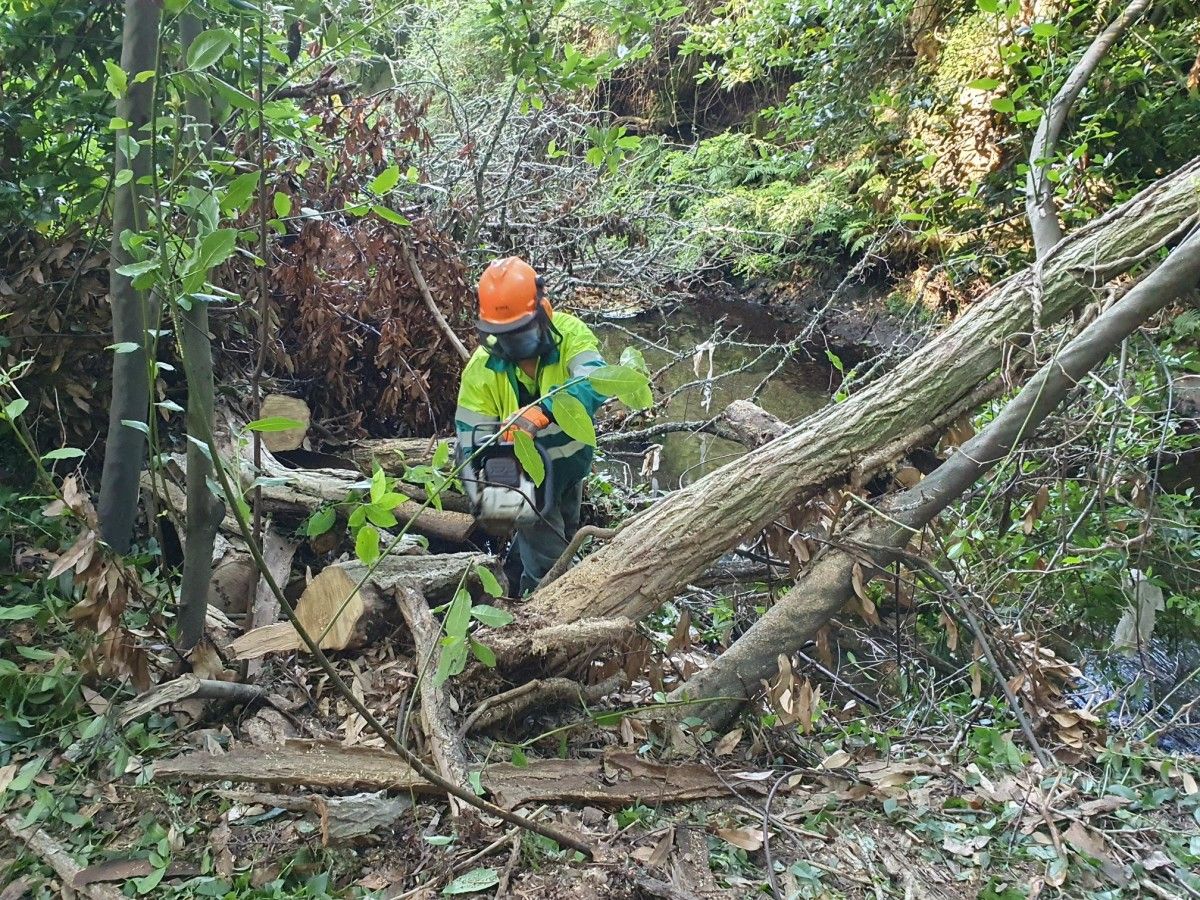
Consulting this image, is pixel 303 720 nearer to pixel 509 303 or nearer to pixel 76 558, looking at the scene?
pixel 76 558

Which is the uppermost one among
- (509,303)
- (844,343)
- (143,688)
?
(509,303)

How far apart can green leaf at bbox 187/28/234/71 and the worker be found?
1724mm

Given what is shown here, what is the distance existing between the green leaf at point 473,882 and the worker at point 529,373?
4.85 feet

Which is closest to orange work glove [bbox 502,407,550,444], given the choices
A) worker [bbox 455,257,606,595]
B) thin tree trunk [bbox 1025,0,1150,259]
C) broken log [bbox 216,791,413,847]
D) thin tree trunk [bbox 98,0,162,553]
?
worker [bbox 455,257,606,595]

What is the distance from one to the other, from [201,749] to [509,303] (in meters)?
1.97

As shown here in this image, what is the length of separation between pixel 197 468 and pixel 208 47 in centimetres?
108

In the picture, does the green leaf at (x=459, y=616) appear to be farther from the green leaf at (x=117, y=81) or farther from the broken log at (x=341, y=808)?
the green leaf at (x=117, y=81)

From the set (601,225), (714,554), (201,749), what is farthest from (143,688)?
(601,225)

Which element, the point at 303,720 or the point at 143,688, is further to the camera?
the point at 303,720

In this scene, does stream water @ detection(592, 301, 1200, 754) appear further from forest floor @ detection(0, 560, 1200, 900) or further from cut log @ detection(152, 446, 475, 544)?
cut log @ detection(152, 446, 475, 544)

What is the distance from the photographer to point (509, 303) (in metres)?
3.24

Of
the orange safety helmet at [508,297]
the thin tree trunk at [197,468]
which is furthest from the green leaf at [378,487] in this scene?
the orange safety helmet at [508,297]

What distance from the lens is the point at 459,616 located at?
1.61 m

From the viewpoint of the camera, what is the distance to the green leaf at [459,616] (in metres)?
1.60
